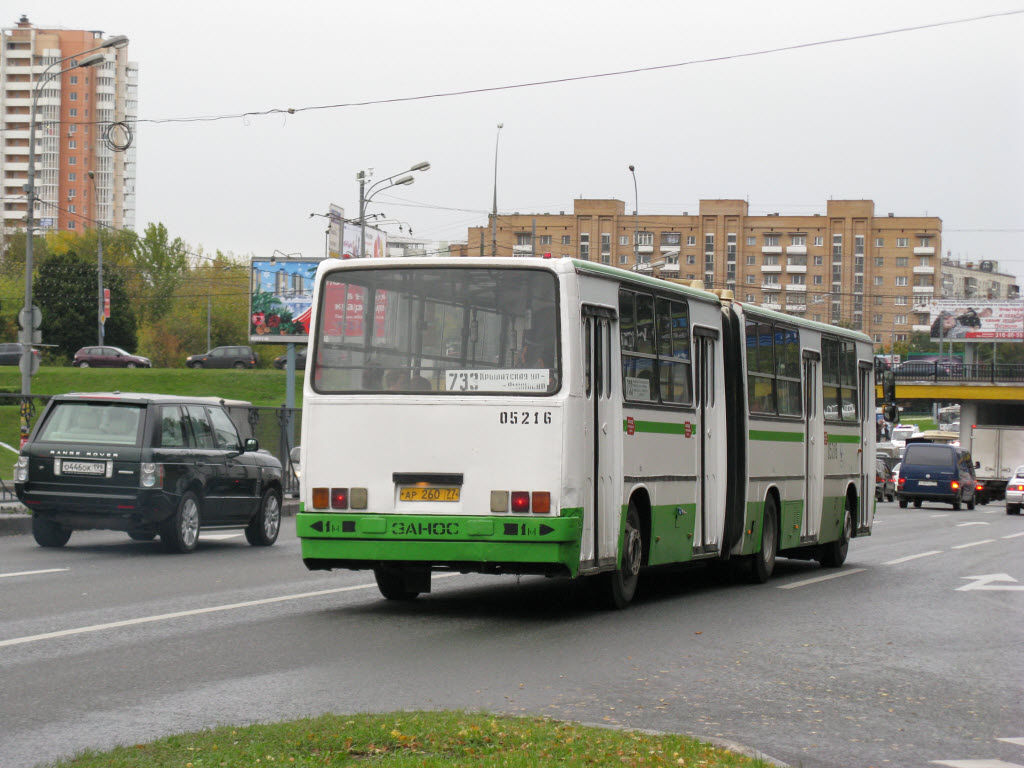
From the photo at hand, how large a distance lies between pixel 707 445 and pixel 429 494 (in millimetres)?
3815

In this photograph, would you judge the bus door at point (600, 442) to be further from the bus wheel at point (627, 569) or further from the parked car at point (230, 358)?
the parked car at point (230, 358)

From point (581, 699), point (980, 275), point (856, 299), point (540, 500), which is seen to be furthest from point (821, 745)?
point (980, 275)

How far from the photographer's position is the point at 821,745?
7320mm

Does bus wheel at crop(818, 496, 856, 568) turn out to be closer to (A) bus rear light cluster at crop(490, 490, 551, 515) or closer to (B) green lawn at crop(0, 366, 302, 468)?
(A) bus rear light cluster at crop(490, 490, 551, 515)

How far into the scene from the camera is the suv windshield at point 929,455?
50344mm

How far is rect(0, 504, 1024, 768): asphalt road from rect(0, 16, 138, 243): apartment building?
157928 millimetres

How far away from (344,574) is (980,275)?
18474 cm

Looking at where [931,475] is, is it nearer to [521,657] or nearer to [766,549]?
[766,549]

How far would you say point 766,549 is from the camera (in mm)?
16516

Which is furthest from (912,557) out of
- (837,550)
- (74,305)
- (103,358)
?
(74,305)

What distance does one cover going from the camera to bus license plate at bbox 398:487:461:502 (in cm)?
1180

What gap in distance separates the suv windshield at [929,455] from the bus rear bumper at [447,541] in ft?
134

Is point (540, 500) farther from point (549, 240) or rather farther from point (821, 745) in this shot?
point (549, 240)

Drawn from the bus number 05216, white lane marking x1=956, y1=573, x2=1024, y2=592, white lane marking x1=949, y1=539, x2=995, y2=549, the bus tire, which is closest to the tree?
white lane marking x1=949, y1=539, x2=995, y2=549
